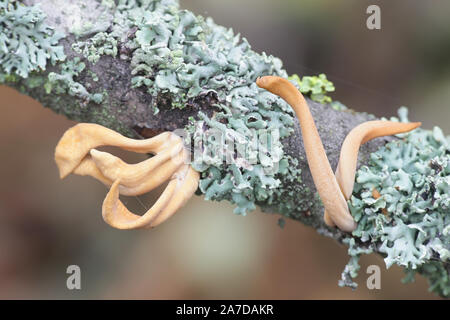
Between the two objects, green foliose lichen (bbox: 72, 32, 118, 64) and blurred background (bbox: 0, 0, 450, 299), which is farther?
blurred background (bbox: 0, 0, 450, 299)

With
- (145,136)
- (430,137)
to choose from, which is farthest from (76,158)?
(430,137)

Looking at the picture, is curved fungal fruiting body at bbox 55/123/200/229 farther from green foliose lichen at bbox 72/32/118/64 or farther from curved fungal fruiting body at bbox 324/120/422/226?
curved fungal fruiting body at bbox 324/120/422/226

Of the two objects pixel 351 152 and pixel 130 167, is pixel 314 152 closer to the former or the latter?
pixel 351 152

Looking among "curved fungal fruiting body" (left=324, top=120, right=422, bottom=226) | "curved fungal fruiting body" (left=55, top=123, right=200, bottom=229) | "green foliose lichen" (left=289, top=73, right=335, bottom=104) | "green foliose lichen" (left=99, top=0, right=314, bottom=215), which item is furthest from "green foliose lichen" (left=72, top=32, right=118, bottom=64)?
"curved fungal fruiting body" (left=324, top=120, right=422, bottom=226)

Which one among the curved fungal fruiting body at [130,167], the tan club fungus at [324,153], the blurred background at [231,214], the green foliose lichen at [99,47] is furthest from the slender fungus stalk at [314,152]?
the blurred background at [231,214]

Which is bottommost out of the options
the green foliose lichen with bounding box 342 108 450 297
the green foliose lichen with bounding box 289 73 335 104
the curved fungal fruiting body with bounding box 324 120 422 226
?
the green foliose lichen with bounding box 342 108 450 297

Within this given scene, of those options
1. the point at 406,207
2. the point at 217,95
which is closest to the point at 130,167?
the point at 217,95
